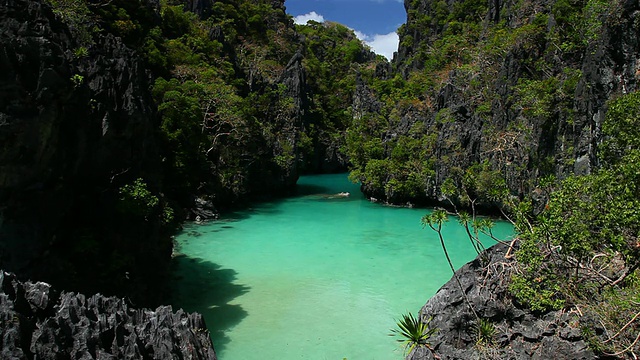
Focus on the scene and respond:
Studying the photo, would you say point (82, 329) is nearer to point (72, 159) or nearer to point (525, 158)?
point (72, 159)

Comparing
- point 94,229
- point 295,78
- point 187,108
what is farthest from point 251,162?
point 94,229

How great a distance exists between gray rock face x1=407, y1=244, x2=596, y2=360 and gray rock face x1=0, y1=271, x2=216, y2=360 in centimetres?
352

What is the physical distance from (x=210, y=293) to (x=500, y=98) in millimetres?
16866

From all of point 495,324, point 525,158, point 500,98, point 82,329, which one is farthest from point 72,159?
point 500,98

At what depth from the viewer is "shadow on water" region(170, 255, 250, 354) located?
9.38 metres

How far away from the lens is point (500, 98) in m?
20.9

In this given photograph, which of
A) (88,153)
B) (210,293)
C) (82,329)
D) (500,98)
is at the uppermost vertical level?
(500,98)

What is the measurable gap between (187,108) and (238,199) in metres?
6.85

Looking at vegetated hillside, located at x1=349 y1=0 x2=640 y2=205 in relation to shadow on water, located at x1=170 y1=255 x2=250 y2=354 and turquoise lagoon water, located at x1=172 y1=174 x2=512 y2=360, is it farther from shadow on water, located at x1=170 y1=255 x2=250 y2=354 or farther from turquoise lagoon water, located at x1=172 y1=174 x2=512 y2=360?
shadow on water, located at x1=170 y1=255 x2=250 y2=354

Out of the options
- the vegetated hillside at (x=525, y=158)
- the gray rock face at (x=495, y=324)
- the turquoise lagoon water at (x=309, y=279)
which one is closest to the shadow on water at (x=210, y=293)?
the turquoise lagoon water at (x=309, y=279)

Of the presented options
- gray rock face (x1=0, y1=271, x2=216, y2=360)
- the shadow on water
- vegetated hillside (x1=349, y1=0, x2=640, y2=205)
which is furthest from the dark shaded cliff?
vegetated hillside (x1=349, y1=0, x2=640, y2=205)

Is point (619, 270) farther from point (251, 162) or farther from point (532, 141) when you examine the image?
point (251, 162)

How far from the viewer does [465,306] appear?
660cm

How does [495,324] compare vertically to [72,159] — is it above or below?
below
